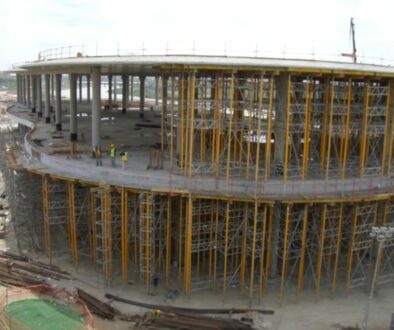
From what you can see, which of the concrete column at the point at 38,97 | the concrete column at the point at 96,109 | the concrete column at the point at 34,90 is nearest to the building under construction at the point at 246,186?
the concrete column at the point at 96,109

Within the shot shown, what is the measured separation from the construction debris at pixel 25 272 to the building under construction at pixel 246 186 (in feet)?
3.93

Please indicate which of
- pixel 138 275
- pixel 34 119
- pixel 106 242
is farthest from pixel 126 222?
pixel 34 119

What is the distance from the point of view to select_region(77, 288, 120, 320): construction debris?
2114 centimetres

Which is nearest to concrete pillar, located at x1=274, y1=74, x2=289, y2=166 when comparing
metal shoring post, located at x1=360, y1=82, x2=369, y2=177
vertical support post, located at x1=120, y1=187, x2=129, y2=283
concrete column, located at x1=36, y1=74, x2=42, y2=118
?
metal shoring post, located at x1=360, y1=82, x2=369, y2=177

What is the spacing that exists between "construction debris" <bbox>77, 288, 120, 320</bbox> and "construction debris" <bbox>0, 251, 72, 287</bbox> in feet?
8.84

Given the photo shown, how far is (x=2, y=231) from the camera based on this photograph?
1225 inches

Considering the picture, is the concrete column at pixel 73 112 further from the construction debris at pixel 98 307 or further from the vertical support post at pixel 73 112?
the construction debris at pixel 98 307

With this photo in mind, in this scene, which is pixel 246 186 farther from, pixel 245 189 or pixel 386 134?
pixel 386 134

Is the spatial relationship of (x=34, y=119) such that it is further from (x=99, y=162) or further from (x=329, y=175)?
(x=329, y=175)

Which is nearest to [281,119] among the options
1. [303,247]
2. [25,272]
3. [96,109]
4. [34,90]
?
[303,247]

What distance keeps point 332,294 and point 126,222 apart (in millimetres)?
10657

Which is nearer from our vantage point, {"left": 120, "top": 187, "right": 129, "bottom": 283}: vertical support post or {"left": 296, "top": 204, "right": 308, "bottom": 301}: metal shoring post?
{"left": 296, "top": 204, "right": 308, "bottom": 301}: metal shoring post

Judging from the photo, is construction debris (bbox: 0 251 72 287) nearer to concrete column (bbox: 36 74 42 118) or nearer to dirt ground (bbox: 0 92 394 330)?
dirt ground (bbox: 0 92 394 330)

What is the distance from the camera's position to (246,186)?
22.5 meters
